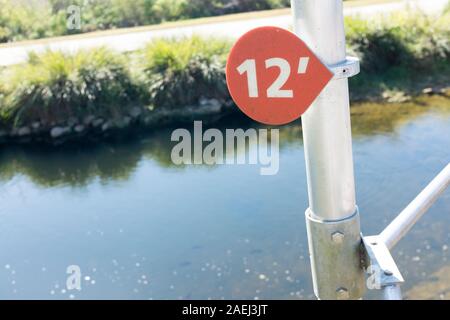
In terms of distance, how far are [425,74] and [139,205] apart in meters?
4.79

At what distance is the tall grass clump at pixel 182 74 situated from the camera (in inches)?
298

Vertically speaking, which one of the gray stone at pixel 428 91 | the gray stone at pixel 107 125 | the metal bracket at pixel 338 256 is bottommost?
the metal bracket at pixel 338 256

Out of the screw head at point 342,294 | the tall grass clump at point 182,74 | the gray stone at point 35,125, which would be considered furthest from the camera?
the tall grass clump at point 182,74

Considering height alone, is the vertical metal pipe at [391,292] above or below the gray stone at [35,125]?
below

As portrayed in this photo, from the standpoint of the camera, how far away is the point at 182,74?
7578 millimetres

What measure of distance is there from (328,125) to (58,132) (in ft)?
23.0

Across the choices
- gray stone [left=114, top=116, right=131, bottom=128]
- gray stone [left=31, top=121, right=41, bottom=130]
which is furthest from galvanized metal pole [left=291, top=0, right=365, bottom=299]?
gray stone [left=31, top=121, right=41, bottom=130]

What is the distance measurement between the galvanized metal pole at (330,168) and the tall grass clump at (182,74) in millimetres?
6920

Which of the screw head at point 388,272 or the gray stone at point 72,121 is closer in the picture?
the screw head at point 388,272

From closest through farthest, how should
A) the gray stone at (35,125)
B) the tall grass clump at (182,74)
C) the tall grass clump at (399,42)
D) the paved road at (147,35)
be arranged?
the gray stone at (35,125) → the tall grass clump at (182,74) → the tall grass clump at (399,42) → the paved road at (147,35)

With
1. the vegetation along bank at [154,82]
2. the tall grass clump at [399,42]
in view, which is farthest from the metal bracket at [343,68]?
the tall grass clump at [399,42]

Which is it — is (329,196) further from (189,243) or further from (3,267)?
(3,267)

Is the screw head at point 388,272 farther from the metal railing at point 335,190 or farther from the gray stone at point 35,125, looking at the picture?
the gray stone at point 35,125
